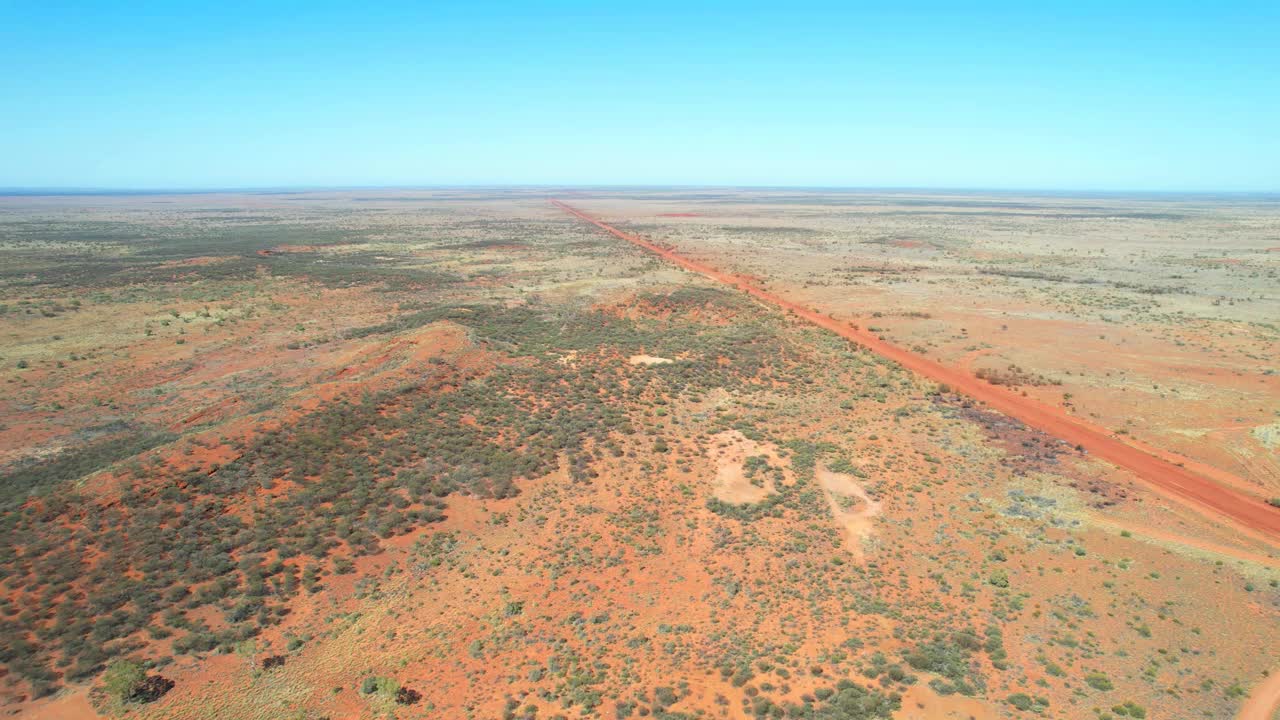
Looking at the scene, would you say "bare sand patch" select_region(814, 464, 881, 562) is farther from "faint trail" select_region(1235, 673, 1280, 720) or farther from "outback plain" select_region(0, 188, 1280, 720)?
"faint trail" select_region(1235, 673, 1280, 720)

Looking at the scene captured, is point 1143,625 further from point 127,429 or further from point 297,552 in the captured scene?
point 127,429

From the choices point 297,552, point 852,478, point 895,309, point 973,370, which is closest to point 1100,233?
point 895,309

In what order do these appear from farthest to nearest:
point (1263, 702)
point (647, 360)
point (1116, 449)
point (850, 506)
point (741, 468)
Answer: point (647, 360)
point (1116, 449)
point (741, 468)
point (850, 506)
point (1263, 702)

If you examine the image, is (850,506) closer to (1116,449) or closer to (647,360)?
(1116,449)

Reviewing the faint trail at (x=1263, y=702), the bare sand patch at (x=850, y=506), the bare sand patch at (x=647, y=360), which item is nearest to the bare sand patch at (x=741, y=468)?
the bare sand patch at (x=850, y=506)

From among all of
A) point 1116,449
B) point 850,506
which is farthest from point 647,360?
point 1116,449

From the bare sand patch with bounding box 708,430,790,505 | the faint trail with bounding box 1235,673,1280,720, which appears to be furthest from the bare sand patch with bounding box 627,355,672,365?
the faint trail with bounding box 1235,673,1280,720
